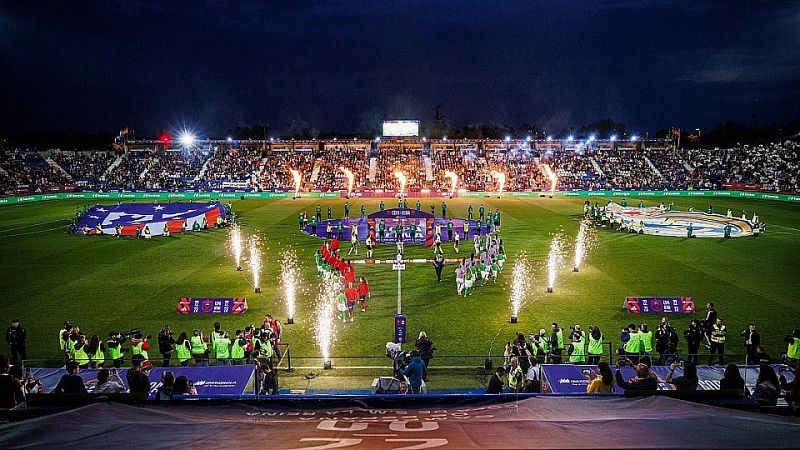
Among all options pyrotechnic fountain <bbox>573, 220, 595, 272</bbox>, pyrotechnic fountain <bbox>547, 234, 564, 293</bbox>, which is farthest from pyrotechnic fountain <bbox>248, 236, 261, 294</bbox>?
pyrotechnic fountain <bbox>573, 220, 595, 272</bbox>

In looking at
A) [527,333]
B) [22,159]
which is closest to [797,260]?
[527,333]

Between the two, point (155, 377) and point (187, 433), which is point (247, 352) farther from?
point (187, 433)

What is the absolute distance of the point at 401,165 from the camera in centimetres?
7962

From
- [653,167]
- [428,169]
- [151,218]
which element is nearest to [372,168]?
[428,169]

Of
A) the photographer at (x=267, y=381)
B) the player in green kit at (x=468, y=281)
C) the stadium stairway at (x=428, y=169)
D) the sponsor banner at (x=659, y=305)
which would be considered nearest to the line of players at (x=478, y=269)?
the player in green kit at (x=468, y=281)

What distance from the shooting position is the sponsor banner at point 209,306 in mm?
18625

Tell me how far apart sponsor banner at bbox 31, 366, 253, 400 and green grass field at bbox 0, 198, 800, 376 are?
14.0 feet

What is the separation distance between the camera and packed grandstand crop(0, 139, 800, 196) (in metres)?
69.5

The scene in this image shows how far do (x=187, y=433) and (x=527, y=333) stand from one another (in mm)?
13453

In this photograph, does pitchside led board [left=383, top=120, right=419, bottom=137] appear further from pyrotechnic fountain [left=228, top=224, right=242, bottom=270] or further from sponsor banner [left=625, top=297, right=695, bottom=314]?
sponsor banner [left=625, top=297, right=695, bottom=314]

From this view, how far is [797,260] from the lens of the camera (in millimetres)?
26859

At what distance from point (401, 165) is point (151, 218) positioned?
1843 inches

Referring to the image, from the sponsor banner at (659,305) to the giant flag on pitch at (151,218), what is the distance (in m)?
31.1

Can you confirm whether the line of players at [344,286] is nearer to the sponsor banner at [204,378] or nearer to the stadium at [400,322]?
the stadium at [400,322]
